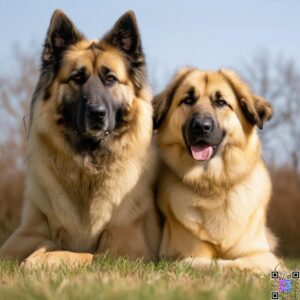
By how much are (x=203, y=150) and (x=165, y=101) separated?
0.73 metres

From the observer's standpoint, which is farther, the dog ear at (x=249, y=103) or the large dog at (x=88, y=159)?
the dog ear at (x=249, y=103)

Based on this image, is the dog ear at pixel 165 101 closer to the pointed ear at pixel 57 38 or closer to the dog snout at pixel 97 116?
the dog snout at pixel 97 116

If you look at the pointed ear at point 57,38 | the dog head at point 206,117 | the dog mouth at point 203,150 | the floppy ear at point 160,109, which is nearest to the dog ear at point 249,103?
the dog head at point 206,117

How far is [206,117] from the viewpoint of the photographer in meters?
5.24

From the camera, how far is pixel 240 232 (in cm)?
546

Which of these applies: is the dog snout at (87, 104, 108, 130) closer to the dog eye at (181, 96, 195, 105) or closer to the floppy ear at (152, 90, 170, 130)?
the floppy ear at (152, 90, 170, 130)

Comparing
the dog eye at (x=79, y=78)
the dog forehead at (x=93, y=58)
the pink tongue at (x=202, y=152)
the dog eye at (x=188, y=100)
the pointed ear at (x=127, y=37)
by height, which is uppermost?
the pointed ear at (x=127, y=37)

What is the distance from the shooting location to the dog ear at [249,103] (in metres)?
5.58

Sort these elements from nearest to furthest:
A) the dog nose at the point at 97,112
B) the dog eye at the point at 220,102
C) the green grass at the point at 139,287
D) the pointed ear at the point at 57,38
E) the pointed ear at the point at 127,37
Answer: the green grass at the point at 139,287 → the dog nose at the point at 97,112 → the dog eye at the point at 220,102 → the pointed ear at the point at 57,38 → the pointed ear at the point at 127,37

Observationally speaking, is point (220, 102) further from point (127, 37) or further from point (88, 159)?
point (88, 159)

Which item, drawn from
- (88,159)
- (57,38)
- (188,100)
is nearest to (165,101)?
(188,100)

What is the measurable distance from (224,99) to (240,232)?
1.36 m

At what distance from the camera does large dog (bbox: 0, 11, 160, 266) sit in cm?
546

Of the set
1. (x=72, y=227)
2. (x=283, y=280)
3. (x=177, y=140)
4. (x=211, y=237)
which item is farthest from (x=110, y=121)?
(x=283, y=280)
